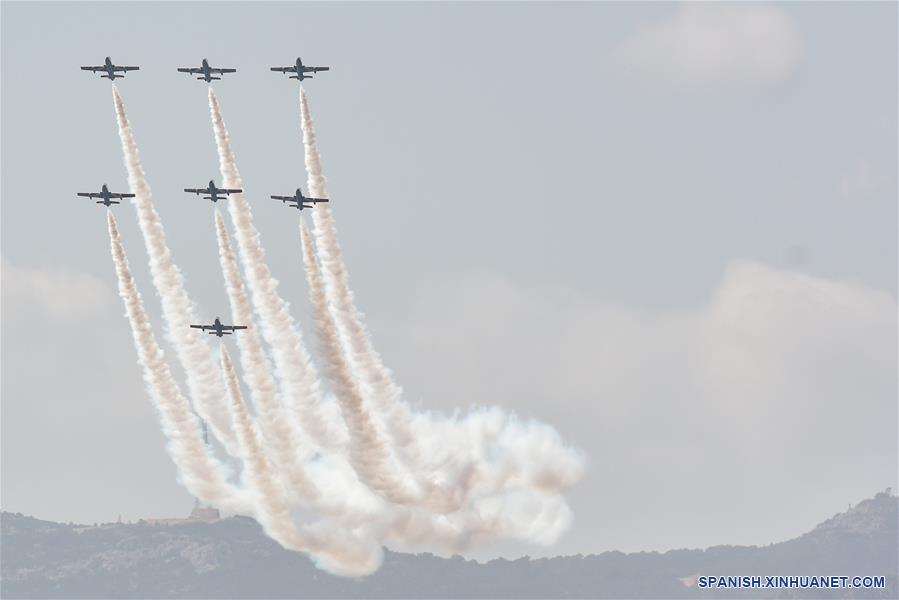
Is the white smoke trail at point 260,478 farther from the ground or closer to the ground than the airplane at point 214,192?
closer to the ground

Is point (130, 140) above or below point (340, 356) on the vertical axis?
above

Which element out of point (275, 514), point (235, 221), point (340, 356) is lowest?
point (275, 514)

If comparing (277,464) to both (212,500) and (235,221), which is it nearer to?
(212,500)

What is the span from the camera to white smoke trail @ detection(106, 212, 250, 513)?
17838 cm

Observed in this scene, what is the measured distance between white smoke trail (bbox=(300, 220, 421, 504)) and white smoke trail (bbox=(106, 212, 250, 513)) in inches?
446

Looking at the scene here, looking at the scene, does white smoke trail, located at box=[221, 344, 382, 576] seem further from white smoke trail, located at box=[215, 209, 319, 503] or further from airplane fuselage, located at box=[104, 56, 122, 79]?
airplane fuselage, located at box=[104, 56, 122, 79]

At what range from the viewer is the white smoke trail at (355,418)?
183 m

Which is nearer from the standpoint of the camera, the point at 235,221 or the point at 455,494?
the point at 235,221

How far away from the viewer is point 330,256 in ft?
596

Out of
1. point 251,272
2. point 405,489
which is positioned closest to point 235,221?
point 251,272

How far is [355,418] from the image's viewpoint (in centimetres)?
18838

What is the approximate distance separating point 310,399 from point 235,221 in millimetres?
18721

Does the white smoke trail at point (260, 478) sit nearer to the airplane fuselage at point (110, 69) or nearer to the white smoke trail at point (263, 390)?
the white smoke trail at point (263, 390)

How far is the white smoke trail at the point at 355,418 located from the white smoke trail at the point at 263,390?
17.8ft
